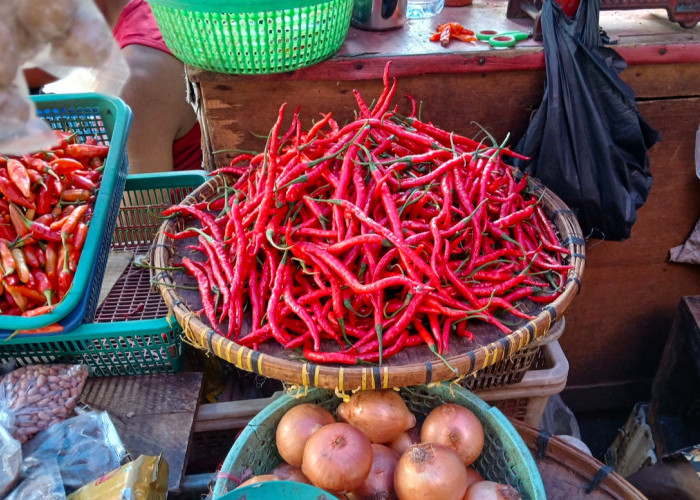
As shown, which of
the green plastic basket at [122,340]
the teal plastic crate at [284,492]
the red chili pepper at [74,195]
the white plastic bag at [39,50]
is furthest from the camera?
the red chili pepper at [74,195]

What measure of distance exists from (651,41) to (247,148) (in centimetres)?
188

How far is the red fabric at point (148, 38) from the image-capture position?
3328mm

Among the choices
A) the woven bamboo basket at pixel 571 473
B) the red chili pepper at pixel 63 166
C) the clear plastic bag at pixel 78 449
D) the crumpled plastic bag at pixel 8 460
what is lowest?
the woven bamboo basket at pixel 571 473

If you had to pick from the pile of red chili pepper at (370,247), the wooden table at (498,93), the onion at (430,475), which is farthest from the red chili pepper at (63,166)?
the onion at (430,475)

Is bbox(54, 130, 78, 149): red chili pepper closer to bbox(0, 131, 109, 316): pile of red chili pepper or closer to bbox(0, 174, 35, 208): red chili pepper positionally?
bbox(0, 131, 109, 316): pile of red chili pepper

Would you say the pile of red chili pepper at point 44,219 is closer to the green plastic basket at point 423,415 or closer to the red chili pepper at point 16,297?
the red chili pepper at point 16,297

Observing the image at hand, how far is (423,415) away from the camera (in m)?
1.93

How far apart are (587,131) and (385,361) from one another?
143 cm

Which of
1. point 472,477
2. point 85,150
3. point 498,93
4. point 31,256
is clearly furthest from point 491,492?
point 85,150

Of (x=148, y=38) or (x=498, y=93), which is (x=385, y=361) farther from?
(x=148, y=38)

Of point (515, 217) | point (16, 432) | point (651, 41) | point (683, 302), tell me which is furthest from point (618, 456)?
point (16, 432)

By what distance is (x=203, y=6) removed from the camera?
6.09ft

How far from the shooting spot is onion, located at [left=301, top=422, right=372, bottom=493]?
1.44 metres

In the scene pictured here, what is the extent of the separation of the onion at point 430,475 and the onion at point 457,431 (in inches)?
4.9
